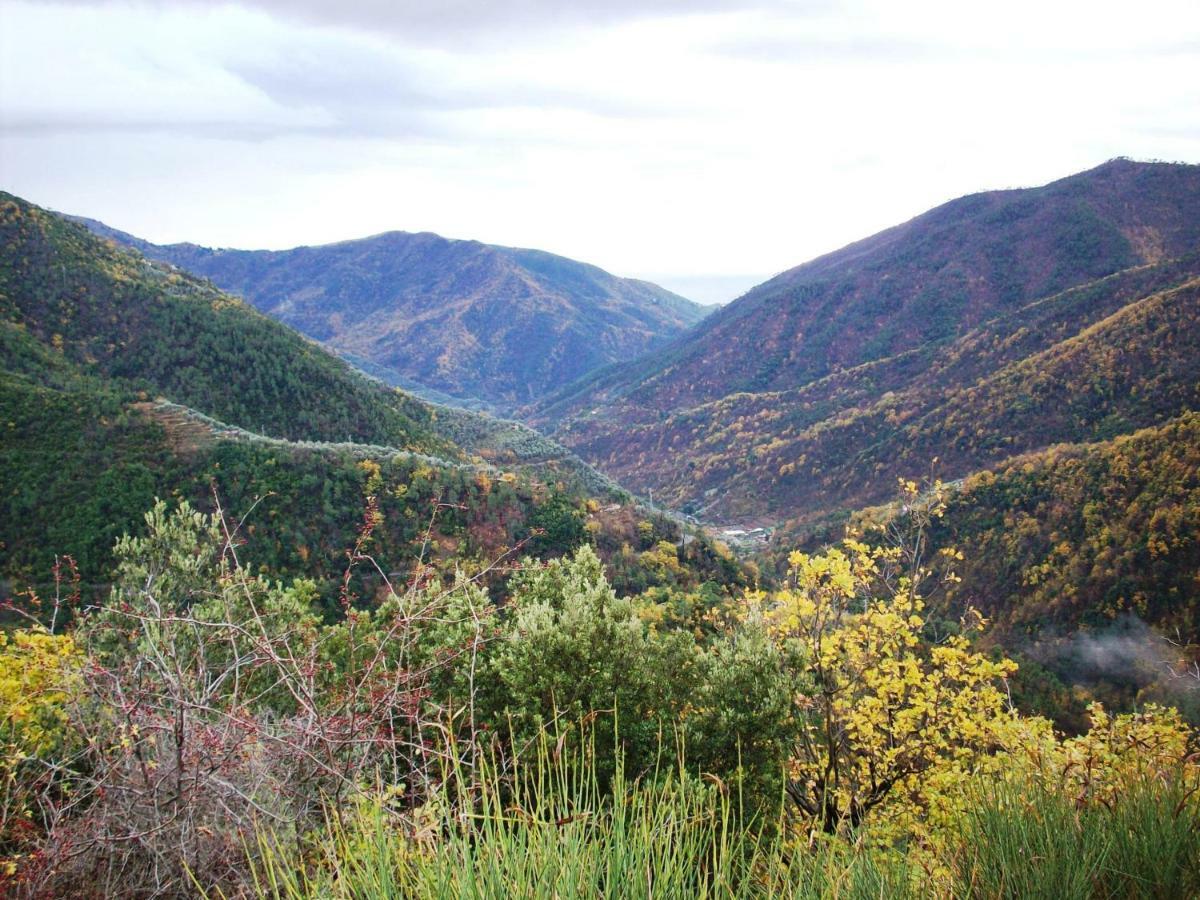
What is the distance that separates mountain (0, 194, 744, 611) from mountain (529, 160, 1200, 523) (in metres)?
47.7

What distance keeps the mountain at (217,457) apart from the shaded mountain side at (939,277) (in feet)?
332

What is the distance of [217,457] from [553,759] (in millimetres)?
34616

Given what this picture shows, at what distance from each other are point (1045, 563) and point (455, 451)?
4773cm

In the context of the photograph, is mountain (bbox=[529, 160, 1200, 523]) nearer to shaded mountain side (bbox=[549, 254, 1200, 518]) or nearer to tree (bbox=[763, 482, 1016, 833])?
shaded mountain side (bbox=[549, 254, 1200, 518])

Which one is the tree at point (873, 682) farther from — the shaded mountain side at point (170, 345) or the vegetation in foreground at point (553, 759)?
the shaded mountain side at point (170, 345)

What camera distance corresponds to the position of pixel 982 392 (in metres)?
83.6

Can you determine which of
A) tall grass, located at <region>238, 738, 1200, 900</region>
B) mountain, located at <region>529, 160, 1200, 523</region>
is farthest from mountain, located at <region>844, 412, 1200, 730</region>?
tall grass, located at <region>238, 738, 1200, 900</region>

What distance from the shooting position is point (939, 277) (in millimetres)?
142625

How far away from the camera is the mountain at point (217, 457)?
2898 cm

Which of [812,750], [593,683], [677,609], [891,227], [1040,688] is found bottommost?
[1040,688]

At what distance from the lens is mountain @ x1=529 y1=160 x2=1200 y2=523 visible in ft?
238

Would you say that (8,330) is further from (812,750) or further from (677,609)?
(812,750)

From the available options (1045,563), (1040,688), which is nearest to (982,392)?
(1045,563)

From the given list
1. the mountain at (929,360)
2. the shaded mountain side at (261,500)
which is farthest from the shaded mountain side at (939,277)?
the shaded mountain side at (261,500)
